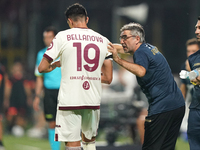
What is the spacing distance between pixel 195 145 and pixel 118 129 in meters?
6.38

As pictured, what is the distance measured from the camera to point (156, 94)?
495cm

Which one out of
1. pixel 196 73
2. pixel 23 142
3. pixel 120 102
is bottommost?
pixel 23 142

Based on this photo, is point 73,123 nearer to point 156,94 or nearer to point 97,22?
point 156,94

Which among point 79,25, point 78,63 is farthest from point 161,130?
point 79,25

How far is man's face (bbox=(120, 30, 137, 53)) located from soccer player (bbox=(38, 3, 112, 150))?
231 millimetres

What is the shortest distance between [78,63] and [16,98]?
396 inches

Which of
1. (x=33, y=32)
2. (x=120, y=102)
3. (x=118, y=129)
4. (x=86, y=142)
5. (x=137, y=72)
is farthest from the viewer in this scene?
(x=33, y=32)

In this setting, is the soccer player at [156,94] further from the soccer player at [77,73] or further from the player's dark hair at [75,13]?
the player's dark hair at [75,13]

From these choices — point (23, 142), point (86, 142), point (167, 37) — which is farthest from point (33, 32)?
point (86, 142)

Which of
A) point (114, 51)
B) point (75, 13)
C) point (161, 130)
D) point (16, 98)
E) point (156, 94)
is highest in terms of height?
point (75, 13)

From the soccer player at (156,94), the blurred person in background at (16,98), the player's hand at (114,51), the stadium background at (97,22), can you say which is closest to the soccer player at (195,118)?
the soccer player at (156,94)

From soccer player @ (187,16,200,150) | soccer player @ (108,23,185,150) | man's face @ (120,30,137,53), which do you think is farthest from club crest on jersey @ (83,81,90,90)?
soccer player @ (187,16,200,150)

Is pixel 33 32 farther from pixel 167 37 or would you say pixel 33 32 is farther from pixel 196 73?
pixel 196 73

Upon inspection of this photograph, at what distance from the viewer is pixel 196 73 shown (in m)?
4.73
